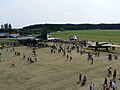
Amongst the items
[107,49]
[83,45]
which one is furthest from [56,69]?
[83,45]

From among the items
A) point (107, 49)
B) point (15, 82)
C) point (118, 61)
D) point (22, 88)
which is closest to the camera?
point (22, 88)

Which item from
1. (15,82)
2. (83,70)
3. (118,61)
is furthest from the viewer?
(118,61)

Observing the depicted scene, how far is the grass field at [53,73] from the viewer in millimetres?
34969

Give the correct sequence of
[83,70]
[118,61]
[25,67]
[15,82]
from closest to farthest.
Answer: [15,82] < [83,70] < [25,67] < [118,61]


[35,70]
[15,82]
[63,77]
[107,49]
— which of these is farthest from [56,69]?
[107,49]

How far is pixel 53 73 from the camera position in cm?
4228

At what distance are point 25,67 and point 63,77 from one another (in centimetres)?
1095

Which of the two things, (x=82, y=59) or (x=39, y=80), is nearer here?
(x=39, y=80)

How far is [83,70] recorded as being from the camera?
44.1 m

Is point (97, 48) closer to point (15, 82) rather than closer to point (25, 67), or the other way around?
point (25, 67)

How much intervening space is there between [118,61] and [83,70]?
35.8 ft

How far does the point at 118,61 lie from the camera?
52188 mm

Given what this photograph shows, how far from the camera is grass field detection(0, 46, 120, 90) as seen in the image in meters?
35.0

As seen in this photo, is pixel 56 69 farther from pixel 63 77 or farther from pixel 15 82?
pixel 15 82
